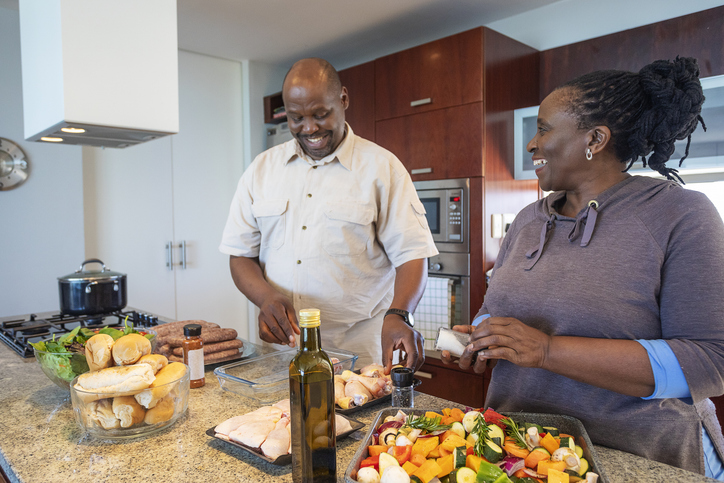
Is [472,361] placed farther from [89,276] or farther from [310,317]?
[89,276]

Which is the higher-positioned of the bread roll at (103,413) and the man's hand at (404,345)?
the man's hand at (404,345)

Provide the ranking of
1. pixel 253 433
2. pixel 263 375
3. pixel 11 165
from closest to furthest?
pixel 253 433 < pixel 263 375 < pixel 11 165

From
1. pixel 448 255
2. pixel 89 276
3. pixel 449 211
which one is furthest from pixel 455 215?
pixel 89 276

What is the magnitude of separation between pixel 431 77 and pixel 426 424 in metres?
2.52

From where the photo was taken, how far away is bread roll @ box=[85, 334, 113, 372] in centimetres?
108

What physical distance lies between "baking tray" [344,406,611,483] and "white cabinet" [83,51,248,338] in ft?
10.7

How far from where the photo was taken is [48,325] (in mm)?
2078

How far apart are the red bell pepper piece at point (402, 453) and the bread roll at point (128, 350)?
616mm

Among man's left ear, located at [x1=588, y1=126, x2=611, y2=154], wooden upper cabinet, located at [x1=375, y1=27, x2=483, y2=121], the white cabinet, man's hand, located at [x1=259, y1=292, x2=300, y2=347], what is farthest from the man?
the white cabinet

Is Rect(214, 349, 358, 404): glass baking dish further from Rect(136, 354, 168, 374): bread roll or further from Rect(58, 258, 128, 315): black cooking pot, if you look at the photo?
Rect(58, 258, 128, 315): black cooking pot

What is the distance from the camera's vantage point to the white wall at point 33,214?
309cm

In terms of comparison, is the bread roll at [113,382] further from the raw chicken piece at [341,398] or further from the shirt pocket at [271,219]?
the shirt pocket at [271,219]

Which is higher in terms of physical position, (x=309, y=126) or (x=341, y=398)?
(x=309, y=126)

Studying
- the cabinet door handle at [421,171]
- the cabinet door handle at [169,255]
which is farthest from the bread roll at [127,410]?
the cabinet door handle at [169,255]
